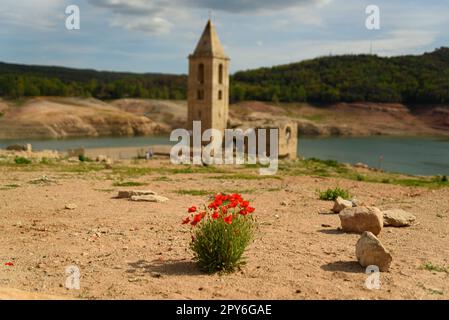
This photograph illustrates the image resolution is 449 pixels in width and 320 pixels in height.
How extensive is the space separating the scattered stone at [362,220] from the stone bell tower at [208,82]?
32.4 metres

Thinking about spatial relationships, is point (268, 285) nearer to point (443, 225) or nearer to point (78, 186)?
point (443, 225)

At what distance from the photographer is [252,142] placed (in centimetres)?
3728

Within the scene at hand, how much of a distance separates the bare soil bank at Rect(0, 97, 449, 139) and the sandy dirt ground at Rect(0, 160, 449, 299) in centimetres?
6018

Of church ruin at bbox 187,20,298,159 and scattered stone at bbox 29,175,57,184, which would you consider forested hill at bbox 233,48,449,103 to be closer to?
church ruin at bbox 187,20,298,159

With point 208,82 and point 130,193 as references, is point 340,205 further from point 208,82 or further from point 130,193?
point 208,82

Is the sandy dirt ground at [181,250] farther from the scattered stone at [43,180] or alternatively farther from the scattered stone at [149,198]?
the scattered stone at [43,180]

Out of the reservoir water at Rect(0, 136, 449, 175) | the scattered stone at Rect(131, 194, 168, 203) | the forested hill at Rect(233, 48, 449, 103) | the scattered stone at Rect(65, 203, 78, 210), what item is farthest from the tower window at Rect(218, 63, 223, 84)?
the forested hill at Rect(233, 48, 449, 103)

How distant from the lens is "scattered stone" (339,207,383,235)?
28.6 feet

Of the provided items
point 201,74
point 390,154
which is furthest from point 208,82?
point 390,154

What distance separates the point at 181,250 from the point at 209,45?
112 ft

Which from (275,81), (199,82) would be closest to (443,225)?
(199,82)

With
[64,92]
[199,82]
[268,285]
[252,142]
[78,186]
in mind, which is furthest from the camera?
[64,92]
